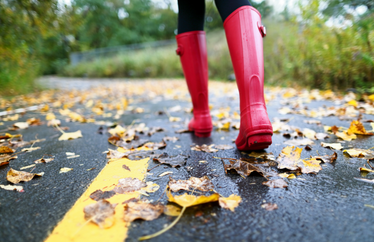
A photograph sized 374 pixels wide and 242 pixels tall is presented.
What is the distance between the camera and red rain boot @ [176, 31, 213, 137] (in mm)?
1585

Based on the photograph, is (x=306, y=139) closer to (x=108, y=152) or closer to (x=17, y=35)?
(x=108, y=152)

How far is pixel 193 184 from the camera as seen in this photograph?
990mm

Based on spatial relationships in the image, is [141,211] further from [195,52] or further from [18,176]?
[195,52]

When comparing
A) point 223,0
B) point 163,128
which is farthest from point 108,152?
point 223,0

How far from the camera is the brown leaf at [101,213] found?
2.49ft

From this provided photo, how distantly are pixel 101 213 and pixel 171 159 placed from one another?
55 cm

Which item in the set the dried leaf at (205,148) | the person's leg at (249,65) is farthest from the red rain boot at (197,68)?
the person's leg at (249,65)

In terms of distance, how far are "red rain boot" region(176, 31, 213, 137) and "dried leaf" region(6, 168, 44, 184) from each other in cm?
100

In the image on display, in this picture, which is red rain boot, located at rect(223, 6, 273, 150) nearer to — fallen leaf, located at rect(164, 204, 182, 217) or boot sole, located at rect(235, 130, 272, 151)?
boot sole, located at rect(235, 130, 272, 151)

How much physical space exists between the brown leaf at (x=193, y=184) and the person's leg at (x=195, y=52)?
2.37 ft

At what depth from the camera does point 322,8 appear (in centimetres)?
407

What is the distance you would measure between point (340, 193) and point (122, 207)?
2.54 feet

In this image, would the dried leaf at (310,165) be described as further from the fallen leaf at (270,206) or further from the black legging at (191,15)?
the black legging at (191,15)

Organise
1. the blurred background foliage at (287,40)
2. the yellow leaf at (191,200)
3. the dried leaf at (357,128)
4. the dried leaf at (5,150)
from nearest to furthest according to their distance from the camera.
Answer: the yellow leaf at (191,200) < the dried leaf at (5,150) < the dried leaf at (357,128) < the blurred background foliage at (287,40)
